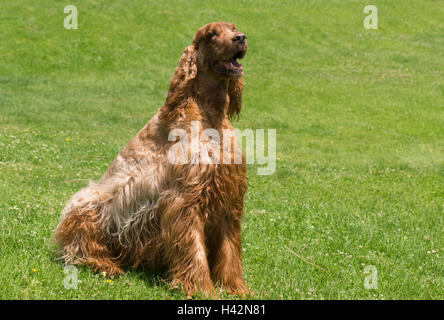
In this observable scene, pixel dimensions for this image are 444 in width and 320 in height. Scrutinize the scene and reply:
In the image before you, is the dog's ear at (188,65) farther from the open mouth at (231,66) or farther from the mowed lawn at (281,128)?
the mowed lawn at (281,128)

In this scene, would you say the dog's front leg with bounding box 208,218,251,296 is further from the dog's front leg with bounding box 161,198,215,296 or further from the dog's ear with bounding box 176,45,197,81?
the dog's ear with bounding box 176,45,197,81

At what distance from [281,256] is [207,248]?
122cm

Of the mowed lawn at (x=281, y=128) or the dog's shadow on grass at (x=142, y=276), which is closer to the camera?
the dog's shadow on grass at (x=142, y=276)

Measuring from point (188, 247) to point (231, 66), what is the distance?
1.45m

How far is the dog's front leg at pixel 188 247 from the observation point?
14.0ft

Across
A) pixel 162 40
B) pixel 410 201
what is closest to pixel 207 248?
pixel 410 201

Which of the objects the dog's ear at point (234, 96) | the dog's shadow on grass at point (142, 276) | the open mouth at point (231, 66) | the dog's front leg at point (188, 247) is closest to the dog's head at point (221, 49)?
the open mouth at point (231, 66)

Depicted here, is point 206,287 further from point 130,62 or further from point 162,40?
point 162,40

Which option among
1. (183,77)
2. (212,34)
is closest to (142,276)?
(183,77)

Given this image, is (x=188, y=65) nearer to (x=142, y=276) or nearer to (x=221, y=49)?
(x=221, y=49)

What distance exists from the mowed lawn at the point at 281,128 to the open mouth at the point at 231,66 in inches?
69.8

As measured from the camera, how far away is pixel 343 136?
13609 millimetres

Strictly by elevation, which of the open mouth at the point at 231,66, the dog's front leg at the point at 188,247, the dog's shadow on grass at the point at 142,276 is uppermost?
the open mouth at the point at 231,66

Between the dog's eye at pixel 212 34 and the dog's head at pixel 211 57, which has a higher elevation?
the dog's eye at pixel 212 34
